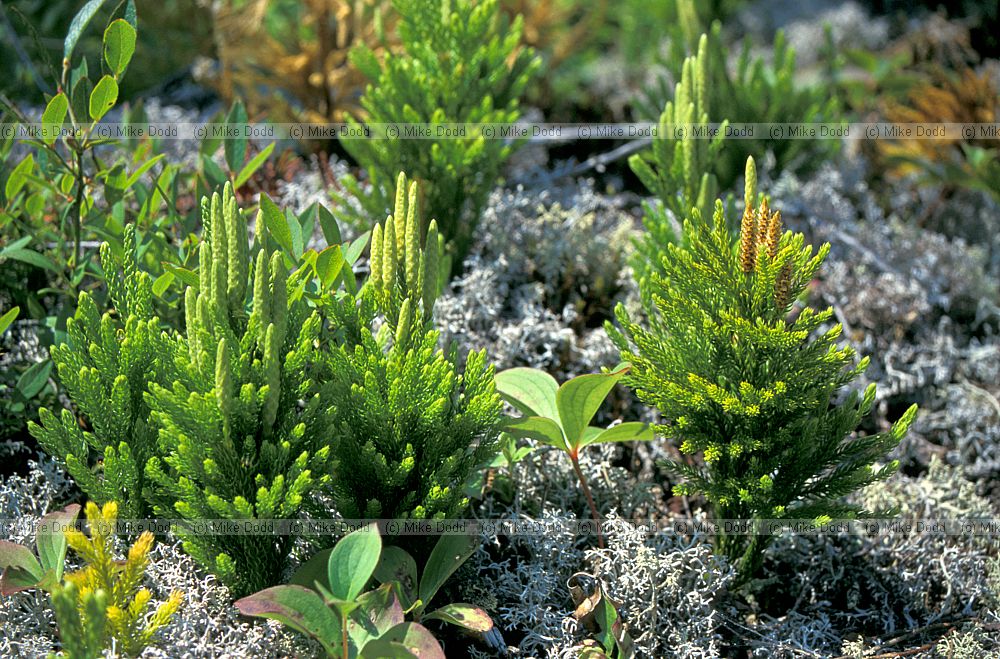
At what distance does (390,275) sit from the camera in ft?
5.61

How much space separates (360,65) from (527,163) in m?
0.87

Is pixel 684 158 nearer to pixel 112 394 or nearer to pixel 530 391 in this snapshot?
pixel 530 391

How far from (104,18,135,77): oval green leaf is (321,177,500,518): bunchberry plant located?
0.67 meters

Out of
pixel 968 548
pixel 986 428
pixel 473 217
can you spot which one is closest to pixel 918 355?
pixel 986 428

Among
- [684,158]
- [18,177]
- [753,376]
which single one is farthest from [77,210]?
[753,376]

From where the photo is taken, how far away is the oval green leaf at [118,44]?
6.05ft

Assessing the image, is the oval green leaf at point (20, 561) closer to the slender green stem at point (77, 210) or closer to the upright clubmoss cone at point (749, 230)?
the slender green stem at point (77, 210)

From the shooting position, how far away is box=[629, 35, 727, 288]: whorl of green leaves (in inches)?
83.4

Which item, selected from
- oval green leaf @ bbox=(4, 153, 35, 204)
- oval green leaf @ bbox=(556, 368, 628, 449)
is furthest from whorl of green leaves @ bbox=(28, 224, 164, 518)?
oval green leaf @ bbox=(556, 368, 628, 449)

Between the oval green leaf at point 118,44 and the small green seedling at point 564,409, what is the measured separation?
3.33ft

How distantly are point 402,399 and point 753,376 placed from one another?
67 centimetres

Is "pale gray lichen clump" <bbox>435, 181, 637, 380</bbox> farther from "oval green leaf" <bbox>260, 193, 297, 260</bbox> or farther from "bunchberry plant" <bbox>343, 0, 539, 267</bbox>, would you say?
"oval green leaf" <bbox>260, 193, 297, 260</bbox>

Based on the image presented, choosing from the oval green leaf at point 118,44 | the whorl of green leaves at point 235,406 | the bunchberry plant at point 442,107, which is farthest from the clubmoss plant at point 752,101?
the whorl of green leaves at point 235,406

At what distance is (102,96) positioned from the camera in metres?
1.85
